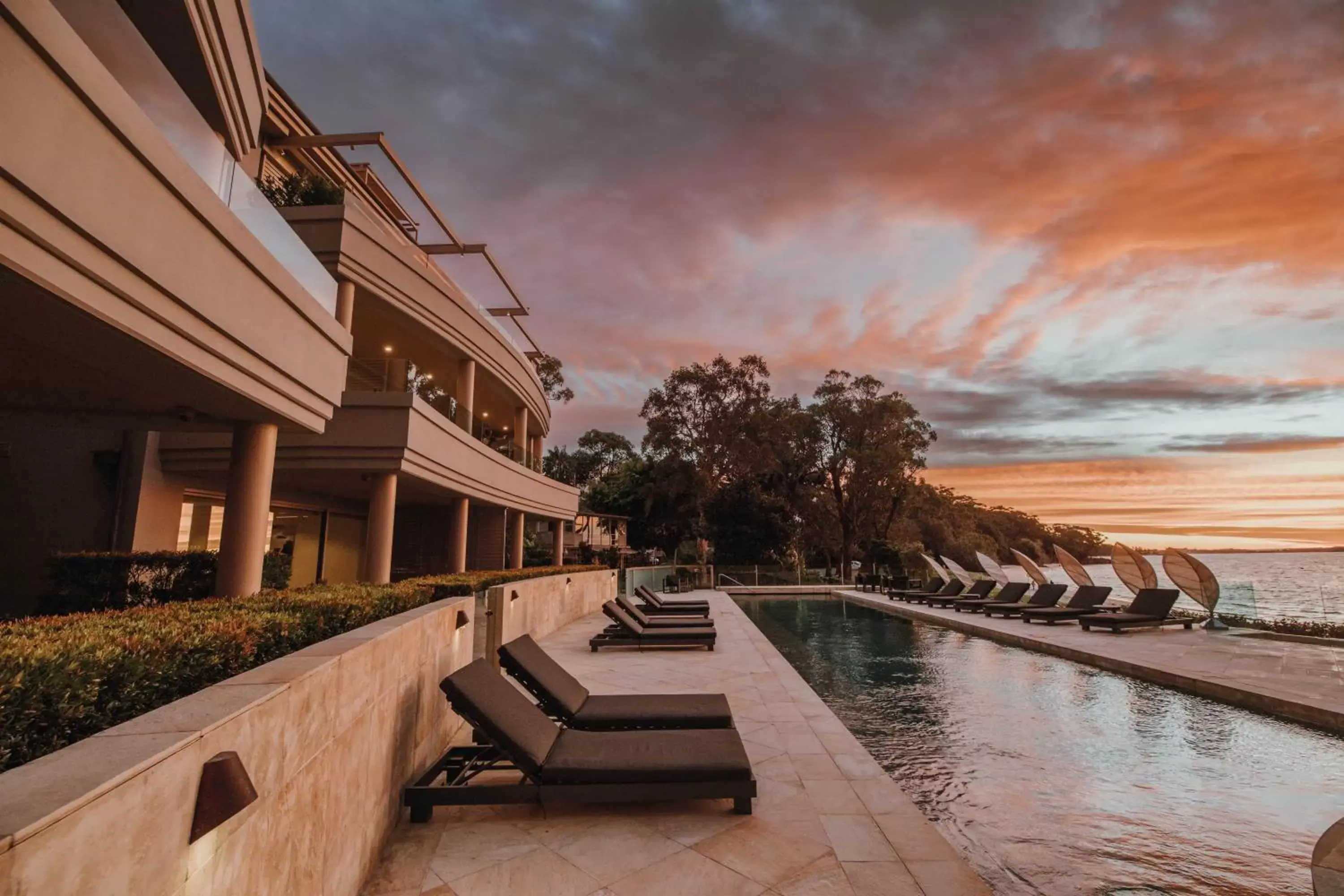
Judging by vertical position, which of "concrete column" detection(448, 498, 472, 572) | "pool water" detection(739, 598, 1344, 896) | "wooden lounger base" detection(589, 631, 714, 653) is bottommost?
"pool water" detection(739, 598, 1344, 896)

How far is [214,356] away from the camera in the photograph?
5.95 m

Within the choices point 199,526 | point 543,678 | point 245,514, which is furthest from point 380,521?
point 543,678

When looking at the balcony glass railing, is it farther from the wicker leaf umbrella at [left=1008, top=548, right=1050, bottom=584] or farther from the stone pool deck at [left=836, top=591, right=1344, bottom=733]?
A: the wicker leaf umbrella at [left=1008, top=548, right=1050, bottom=584]

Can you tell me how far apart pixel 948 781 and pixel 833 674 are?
15.4 ft

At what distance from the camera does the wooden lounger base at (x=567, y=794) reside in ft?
12.7

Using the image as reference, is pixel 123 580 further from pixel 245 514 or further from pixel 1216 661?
pixel 1216 661

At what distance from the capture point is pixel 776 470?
3906cm

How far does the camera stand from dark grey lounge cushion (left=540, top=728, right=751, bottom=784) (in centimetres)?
394

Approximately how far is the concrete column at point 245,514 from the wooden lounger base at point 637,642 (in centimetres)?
528

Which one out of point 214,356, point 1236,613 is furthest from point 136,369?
point 1236,613

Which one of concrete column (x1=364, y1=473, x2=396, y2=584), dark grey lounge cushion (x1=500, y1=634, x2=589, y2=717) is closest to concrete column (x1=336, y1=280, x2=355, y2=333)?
concrete column (x1=364, y1=473, x2=396, y2=584)

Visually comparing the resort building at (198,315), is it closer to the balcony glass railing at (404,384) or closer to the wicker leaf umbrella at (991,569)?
the balcony glass railing at (404,384)

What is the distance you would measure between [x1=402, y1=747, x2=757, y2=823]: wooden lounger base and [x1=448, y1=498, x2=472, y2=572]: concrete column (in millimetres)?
13508

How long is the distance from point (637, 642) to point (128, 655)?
8579 millimetres
